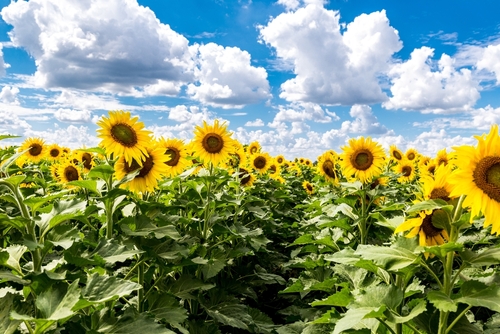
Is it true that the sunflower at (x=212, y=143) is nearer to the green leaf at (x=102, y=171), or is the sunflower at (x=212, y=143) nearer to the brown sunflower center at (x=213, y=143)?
the brown sunflower center at (x=213, y=143)

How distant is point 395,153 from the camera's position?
36.3ft

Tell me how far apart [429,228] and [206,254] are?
2842mm

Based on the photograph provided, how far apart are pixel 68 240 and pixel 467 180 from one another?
256 cm

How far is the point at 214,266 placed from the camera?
475 cm

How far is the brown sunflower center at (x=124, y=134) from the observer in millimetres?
4031

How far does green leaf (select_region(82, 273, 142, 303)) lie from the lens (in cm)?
253

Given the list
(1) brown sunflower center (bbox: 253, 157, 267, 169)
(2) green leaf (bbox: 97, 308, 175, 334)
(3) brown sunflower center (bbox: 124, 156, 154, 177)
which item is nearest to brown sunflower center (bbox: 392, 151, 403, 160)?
(1) brown sunflower center (bbox: 253, 157, 267, 169)

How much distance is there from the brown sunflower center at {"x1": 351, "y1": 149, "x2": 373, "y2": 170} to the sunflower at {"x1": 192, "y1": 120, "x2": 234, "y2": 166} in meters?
1.89

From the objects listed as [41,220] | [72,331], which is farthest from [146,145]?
[72,331]

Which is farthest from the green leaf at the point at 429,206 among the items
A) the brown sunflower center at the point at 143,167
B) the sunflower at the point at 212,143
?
Answer: the sunflower at the point at 212,143

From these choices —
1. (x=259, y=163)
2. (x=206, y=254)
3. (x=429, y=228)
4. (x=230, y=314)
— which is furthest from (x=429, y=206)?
(x=259, y=163)

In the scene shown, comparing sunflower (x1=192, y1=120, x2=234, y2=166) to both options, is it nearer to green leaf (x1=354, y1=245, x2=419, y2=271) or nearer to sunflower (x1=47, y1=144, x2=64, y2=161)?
green leaf (x1=354, y1=245, x2=419, y2=271)

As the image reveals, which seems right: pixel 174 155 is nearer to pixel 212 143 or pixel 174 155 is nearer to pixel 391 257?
pixel 212 143

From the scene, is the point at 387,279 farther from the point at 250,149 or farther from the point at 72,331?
the point at 250,149
